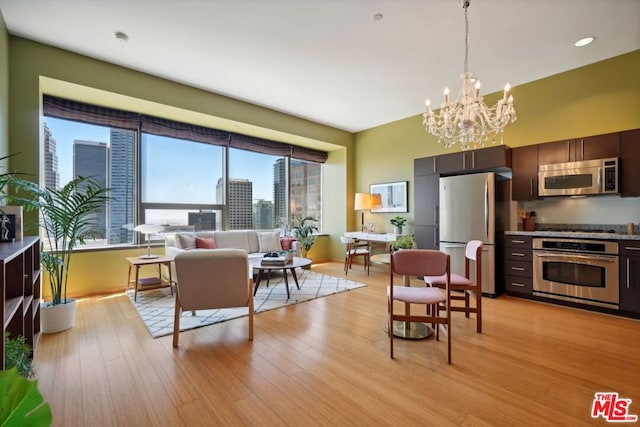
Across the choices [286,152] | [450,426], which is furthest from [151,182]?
[450,426]

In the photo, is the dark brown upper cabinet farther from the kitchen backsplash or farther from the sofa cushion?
the sofa cushion

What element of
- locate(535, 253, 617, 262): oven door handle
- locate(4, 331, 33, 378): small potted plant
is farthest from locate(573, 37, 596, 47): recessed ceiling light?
locate(4, 331, 33, 378): small potted plant

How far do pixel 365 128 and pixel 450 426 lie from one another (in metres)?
5.77

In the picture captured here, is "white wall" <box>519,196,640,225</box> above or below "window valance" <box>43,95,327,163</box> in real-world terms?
below

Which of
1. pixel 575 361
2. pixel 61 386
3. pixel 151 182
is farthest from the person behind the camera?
pixel 151 182

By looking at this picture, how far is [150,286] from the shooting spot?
3.84m

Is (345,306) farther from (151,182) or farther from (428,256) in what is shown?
(151,182)

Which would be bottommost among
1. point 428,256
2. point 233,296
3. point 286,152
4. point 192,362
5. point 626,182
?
point 192,362

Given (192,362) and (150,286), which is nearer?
(192,362)

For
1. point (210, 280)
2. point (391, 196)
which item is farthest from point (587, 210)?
point (210, 280)

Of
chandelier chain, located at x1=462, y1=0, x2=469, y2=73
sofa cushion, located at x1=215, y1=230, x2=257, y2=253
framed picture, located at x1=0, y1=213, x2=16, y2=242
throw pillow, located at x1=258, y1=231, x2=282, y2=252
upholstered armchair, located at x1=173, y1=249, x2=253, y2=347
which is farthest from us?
throw pillow, located at x1=258, y1=231, x2=282, y2=252

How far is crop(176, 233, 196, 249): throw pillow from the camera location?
171 inches

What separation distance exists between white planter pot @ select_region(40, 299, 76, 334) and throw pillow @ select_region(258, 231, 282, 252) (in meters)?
2.89

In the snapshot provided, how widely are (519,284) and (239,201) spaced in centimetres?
484
